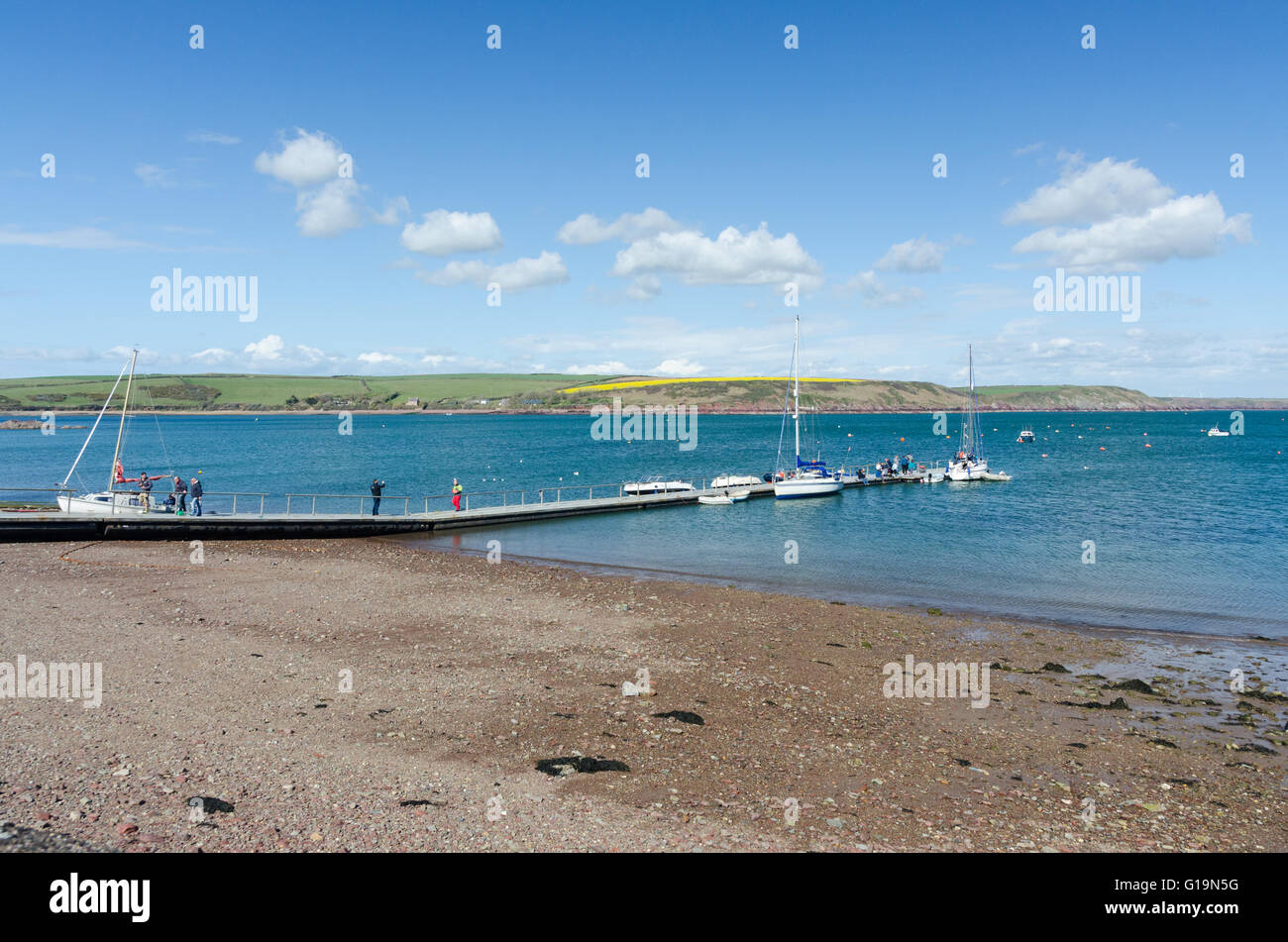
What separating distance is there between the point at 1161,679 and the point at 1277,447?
5774 inches

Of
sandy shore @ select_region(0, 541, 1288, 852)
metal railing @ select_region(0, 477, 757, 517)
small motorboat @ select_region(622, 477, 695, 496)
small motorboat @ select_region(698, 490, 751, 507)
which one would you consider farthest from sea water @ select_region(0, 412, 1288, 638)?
sandy shore @ select_region(0, 541, 1288, 852)

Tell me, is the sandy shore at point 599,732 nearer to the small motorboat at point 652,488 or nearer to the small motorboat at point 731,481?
the small motorboat at point 652,488

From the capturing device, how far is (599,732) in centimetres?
1387

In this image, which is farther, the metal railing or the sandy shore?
the metal railing

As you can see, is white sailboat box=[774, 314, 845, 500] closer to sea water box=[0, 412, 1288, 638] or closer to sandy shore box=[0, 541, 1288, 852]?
sea water box=[0, 412, 1288, 638]

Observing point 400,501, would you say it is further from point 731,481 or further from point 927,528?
point 927,528

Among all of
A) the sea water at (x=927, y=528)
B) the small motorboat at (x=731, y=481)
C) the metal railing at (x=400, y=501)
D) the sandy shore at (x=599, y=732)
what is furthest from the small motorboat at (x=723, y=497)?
the sandy shore at (x=599, y=732)

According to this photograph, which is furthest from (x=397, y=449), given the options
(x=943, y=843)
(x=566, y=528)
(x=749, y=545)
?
(x=943, y=843)

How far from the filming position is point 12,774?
36.0 ft

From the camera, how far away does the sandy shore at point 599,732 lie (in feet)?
34.1

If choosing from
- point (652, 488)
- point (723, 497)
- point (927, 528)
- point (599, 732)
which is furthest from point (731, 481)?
point (599, 732)

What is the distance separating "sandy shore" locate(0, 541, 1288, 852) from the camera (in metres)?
10.4

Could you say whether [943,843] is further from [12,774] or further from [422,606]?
[422,606]
